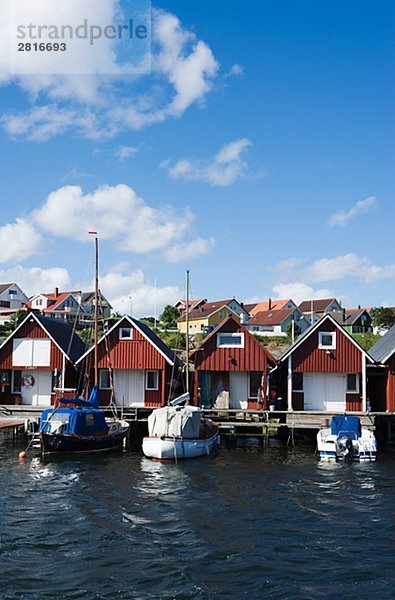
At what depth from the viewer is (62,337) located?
42312mm

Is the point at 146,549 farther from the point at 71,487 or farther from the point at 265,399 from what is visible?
the point at 265,399

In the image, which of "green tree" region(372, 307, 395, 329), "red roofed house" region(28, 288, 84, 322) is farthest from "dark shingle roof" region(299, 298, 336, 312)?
"red roofed house" region(28, 288, 84, 322)

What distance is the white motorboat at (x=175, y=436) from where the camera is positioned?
101ft

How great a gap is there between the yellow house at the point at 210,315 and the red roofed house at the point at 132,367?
6177 centimetres

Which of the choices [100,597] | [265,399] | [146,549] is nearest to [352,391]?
[265,399]

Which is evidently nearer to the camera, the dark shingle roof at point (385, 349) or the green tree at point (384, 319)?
the dark shingle roof at point (385, 349)

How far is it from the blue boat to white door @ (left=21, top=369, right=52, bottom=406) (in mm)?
7971

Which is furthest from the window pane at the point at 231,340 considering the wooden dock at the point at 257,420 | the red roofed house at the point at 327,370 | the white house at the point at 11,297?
the white house at the point at 11,297

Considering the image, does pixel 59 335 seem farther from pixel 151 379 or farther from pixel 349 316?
pixel 349 316

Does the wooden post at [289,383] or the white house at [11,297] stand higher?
the white house at [11,297]

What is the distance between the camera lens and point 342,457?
1226 inches

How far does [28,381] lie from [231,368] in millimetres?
14940

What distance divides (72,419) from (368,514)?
17336 mm

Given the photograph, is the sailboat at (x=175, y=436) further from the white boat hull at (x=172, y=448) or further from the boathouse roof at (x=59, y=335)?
the boathouse roof at (x=59, y=335)
